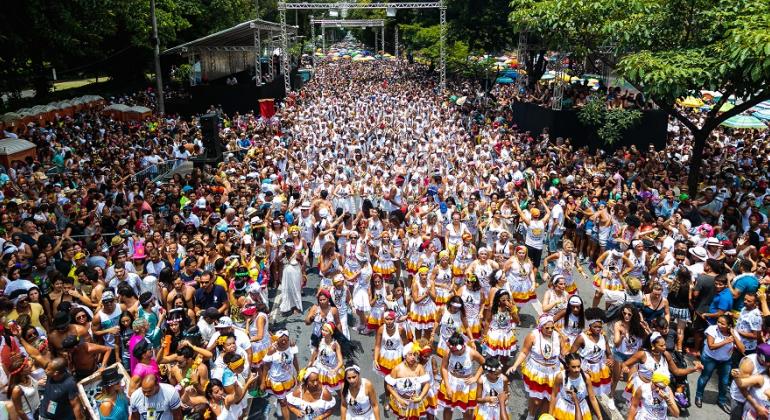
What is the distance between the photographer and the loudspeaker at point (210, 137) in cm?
1658

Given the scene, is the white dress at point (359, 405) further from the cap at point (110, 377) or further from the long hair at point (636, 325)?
the long hair at point (636, 325)

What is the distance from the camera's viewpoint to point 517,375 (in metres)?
7.70

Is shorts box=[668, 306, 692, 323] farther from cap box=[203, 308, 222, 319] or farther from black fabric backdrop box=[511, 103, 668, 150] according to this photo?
black fabric backdrop box=[511, 103, 668, 150]

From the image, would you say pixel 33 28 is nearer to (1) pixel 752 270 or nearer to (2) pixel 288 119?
(2) pixel 288 119

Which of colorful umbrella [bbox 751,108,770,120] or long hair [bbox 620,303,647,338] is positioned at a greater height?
long hair [bbox 620,303,647,338]

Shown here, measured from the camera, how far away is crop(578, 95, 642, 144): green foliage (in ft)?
61.1

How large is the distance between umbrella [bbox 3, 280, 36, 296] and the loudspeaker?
9362 millimetres

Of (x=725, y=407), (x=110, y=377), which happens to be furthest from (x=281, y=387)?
(x=725, y=407)

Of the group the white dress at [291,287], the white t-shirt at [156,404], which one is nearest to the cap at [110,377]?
the white t-shirt at [156,404]

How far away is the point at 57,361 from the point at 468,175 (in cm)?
1065

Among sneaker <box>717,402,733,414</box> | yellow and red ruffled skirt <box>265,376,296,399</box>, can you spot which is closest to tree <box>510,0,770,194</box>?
sneaker <box>717,402,733,414</box>

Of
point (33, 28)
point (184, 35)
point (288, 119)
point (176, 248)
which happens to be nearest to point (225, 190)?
point (176, 248)

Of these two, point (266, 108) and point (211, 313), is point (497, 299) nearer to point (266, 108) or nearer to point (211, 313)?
point (211, 313)

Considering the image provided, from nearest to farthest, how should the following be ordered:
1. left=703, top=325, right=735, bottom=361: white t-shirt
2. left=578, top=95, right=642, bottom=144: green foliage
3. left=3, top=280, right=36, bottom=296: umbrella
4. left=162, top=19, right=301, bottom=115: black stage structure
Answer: left=703, top=325, right=735, bottom=361: white t-shirt
left=3, top=280, right=36, bottom=296: umbrella
left=578, top=95, right=642, bottom=144: green foliage
left=162, top=19, right=301, bottom=115: black stage structure
